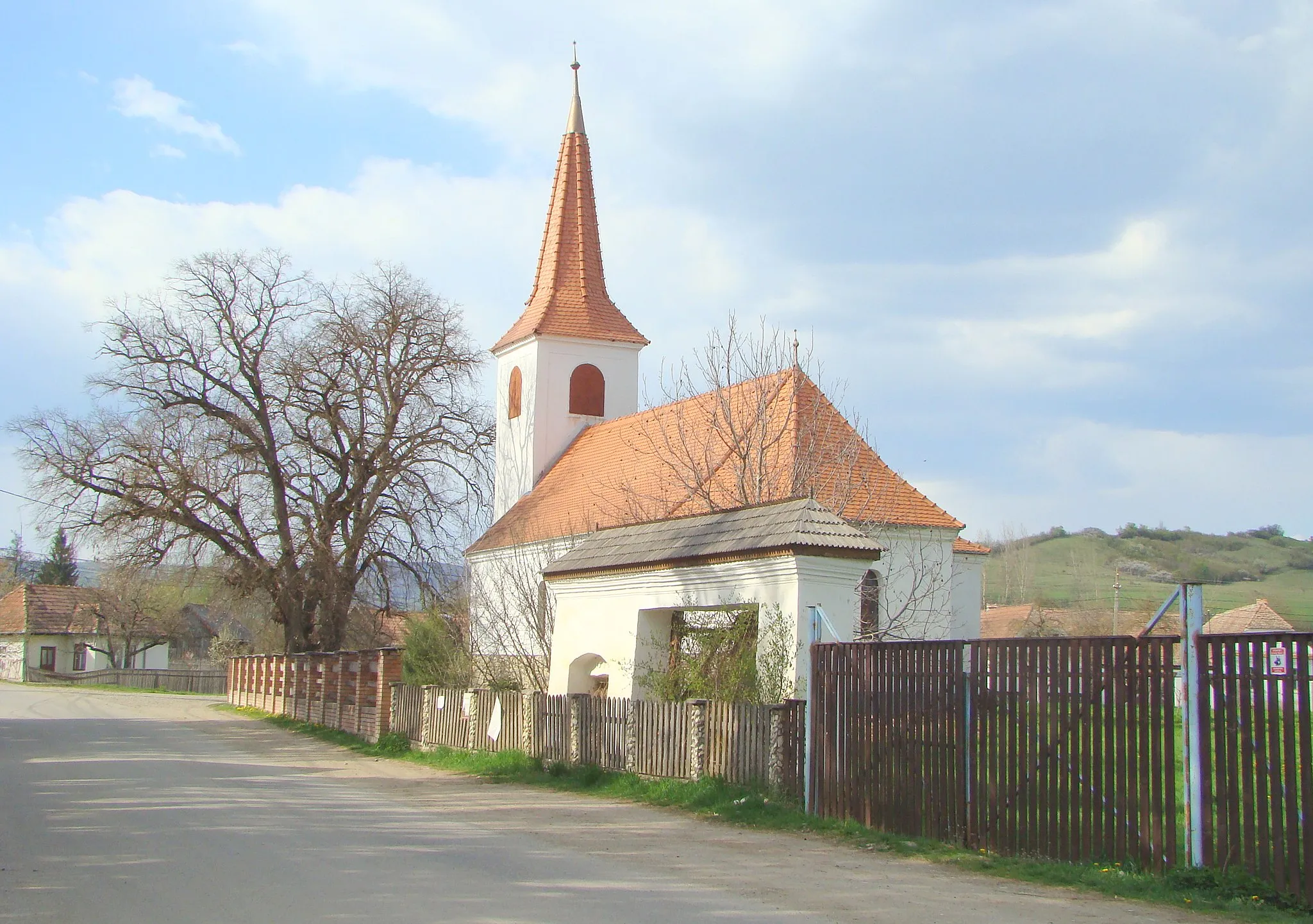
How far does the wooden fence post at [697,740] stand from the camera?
12.8 metres

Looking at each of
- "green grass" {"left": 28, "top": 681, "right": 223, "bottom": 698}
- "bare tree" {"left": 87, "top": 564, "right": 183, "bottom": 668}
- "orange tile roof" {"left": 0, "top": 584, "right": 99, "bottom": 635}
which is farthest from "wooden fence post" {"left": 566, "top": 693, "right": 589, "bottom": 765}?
"orange tile roof" {"left": 0, "top": 584, "right": 99, "bottom": 635}

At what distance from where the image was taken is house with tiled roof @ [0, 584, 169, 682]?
2660 inches

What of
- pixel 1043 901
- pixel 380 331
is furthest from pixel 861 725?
pixel 380 331

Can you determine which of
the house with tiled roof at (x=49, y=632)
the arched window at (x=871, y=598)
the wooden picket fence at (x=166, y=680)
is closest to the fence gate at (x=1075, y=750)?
the arched window at (x=871, y=598)

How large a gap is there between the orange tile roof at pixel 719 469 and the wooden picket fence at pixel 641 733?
266 cm

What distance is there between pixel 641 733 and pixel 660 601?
5.02ft

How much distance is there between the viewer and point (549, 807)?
41.3 ft

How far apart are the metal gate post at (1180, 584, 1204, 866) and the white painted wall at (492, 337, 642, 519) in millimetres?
29812

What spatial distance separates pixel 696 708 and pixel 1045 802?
458cm

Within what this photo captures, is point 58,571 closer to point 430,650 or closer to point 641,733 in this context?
point 430,650

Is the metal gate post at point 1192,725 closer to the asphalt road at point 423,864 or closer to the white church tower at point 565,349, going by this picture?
the asphalt road at point 423,864

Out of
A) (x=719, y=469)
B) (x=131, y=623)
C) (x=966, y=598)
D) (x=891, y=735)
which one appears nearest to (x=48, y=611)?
(x=131, y=623)

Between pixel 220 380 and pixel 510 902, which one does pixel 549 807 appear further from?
pixel 220 380

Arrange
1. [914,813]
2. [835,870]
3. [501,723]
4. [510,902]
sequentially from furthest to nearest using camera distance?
[501,723] < [914,813] < [835,870] < [510,902]
